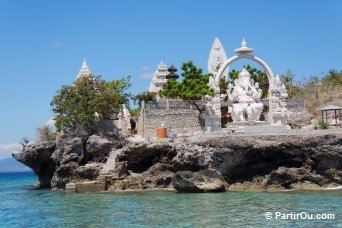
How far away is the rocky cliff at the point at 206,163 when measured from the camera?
25.8m

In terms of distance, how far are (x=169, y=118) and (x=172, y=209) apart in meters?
15.6

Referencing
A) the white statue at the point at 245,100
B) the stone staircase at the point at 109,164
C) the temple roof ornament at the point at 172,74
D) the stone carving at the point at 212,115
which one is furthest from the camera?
the temple roof ornament at the point at 172,74

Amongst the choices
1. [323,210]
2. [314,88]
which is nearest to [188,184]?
A: [323,210]

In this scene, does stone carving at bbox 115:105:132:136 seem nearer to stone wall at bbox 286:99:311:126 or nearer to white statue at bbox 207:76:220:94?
white statue at bbox 207:76:220:94

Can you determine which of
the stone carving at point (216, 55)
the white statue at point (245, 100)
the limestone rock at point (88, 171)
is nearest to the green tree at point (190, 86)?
the white statue at point (245, 100)

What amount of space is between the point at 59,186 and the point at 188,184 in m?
9.88

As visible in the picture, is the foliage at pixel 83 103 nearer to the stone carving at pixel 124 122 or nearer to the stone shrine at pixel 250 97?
the stone carving at pixel 124 122

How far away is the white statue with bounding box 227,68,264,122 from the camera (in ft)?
104

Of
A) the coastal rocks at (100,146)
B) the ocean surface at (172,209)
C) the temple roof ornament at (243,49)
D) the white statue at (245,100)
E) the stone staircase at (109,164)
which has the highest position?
the temple roof ornament at (243,49)

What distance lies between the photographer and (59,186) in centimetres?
3070

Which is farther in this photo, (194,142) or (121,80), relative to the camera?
(121,80)

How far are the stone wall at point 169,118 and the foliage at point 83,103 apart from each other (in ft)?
7.26

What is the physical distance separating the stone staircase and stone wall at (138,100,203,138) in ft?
14.0

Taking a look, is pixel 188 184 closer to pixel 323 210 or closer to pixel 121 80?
pixel 323 210
